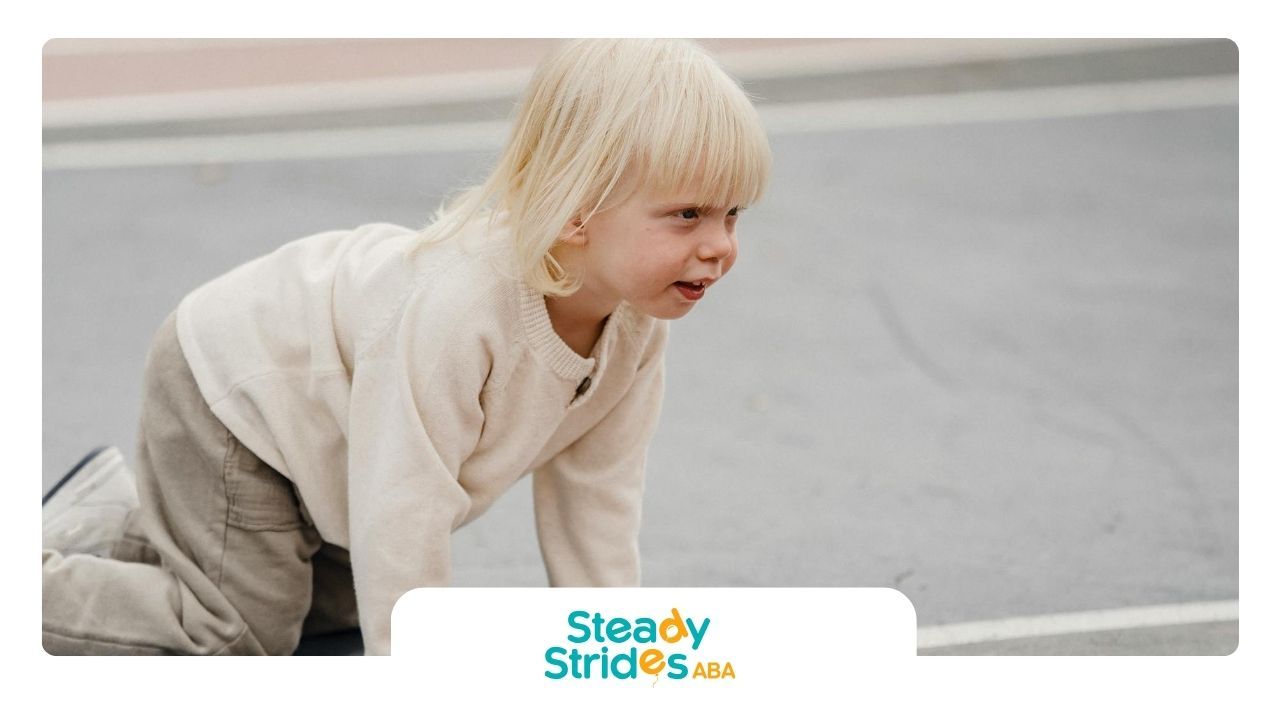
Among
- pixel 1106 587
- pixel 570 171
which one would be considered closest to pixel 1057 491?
pixel 1106 587

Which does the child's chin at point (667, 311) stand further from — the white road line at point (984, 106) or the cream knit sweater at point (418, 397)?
the white road line at point (984, 106)

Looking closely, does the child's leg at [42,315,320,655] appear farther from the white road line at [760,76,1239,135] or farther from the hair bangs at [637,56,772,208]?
the white road line at [760,76,1239,135]

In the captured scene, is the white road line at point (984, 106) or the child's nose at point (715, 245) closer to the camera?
the child's nose at point (715, 245)

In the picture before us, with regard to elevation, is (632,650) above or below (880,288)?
below

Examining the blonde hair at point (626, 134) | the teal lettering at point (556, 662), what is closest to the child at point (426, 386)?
the blonde hair at point (626, 134)

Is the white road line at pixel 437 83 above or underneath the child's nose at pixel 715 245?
above

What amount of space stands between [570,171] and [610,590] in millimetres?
198

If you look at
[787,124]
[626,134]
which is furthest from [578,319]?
[787,124]

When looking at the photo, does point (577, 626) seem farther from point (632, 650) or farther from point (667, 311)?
point (667, 311)

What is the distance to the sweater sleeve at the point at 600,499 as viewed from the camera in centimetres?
93

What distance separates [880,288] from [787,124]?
0.77ft

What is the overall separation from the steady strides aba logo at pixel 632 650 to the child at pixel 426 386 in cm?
12

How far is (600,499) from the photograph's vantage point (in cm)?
93

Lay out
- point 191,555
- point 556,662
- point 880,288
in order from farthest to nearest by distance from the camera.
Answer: point 880,288
point 191,555
point 556,662
